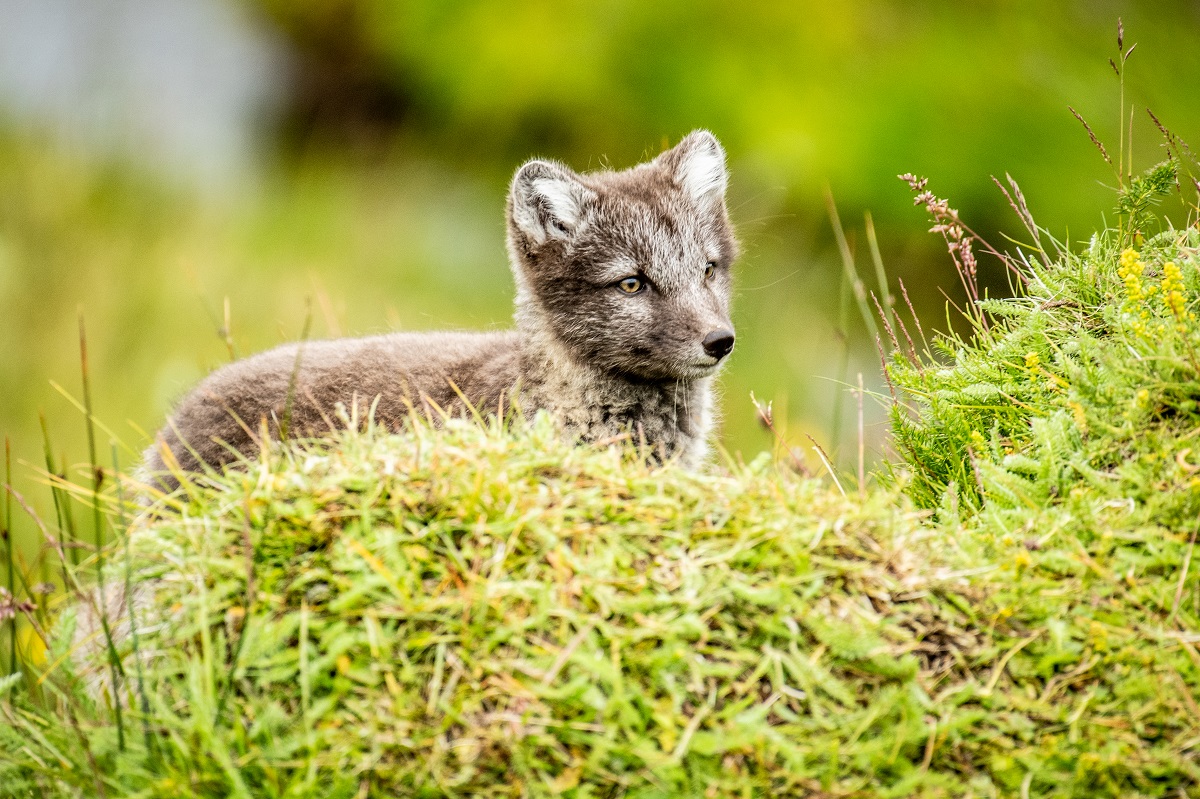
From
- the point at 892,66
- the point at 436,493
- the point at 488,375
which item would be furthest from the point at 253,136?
the point at 436,493

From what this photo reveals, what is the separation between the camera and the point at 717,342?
4.06 m

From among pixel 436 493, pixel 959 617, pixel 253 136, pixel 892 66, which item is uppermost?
pixel 892 66

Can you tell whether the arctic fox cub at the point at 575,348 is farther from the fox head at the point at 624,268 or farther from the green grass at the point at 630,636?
the green grass at the point at 630,636

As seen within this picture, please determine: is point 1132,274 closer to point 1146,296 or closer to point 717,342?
point 1146,296

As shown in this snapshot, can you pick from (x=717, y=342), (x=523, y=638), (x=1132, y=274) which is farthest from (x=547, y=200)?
(x=523, y=638)

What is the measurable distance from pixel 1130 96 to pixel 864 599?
26.6 ft

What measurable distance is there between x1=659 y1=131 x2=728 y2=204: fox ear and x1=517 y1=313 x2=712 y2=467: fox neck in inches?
37.2

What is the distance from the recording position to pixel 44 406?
22.6ft

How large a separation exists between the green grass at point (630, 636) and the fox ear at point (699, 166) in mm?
2258

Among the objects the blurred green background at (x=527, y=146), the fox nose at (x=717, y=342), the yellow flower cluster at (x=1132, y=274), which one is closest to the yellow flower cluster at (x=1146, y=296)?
the yellow flower cluster at (x=1132, y=274)

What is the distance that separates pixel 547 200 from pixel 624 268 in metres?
0.48

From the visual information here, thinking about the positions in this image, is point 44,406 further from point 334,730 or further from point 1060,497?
point 1060,497

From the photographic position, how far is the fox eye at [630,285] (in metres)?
4.34

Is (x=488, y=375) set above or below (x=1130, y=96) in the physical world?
below
